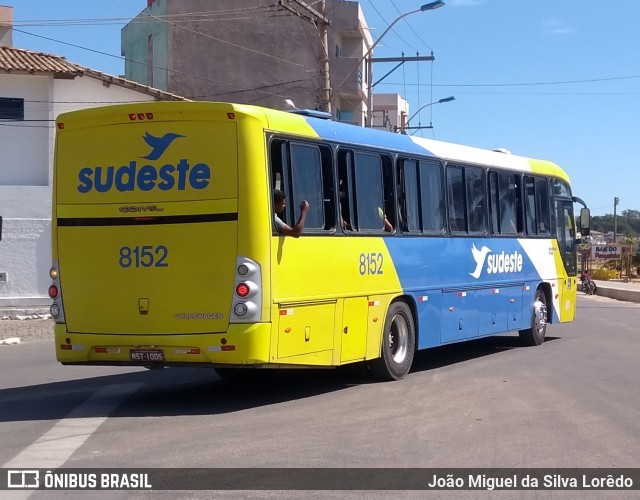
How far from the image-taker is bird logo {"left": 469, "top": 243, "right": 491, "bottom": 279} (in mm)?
15586

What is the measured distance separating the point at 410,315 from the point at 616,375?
10.00 feet

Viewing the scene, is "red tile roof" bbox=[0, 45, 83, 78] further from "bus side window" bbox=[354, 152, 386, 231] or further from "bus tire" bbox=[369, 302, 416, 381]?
"bus tire" bbox=[369, 302, 416, 381]

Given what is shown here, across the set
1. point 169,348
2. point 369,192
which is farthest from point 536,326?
point 169,348

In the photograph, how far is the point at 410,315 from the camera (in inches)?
536

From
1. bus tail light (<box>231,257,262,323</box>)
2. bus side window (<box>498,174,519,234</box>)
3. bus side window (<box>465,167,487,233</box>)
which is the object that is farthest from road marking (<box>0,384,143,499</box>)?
bus side window (<box>498,174,519,234</box>)

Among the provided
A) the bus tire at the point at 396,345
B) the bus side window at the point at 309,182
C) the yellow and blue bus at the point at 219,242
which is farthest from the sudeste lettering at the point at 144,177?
the bus tire at the point at 396,345

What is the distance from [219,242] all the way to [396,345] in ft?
12.8

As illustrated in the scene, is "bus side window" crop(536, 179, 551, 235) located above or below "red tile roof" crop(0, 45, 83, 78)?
below

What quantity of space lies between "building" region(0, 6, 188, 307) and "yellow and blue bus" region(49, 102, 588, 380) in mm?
18987

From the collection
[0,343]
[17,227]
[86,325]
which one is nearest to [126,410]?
[86,325]

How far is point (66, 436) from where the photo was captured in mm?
9172

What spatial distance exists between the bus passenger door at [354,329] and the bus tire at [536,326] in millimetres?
6620

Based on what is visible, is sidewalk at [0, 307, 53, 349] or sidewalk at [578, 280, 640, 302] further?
sidewalk at [578, 280, 640, 302]

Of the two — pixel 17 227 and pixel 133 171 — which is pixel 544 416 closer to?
pixel 133 171
